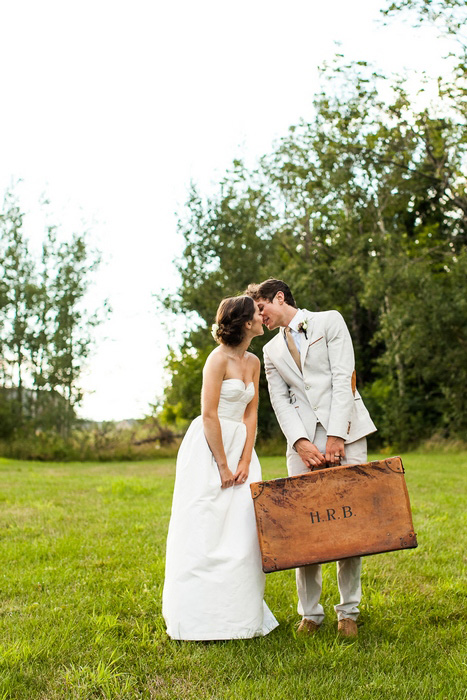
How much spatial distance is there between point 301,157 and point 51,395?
15.6m

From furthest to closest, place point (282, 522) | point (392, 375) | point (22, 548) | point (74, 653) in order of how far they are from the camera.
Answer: point (392, 375), point (22, 548), point (282, 522), point (74, 653)

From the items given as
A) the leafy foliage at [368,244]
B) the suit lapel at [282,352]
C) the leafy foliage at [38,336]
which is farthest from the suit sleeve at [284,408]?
the leafy foliage at [38,336]

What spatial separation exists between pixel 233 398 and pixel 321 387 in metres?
0.62

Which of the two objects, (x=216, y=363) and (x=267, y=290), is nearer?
(x=216, y=363)

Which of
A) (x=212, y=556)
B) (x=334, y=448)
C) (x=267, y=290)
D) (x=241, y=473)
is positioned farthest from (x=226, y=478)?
(x=267, y=290)

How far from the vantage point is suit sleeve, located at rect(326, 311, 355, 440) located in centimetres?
440

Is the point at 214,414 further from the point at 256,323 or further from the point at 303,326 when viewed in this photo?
the point at 303,326

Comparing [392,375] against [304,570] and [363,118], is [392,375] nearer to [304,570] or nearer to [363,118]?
[363,118]

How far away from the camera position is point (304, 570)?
14.6 ft

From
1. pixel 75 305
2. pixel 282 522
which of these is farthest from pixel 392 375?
pixel 282 522

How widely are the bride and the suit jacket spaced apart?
26 cm

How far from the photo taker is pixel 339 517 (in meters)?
4.07

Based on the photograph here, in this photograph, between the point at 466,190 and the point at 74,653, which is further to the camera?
the point at 466,190

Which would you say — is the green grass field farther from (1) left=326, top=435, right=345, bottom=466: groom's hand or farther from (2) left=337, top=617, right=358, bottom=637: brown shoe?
(1) left=326, top=435, right=345, bottom=466: groom's hand
